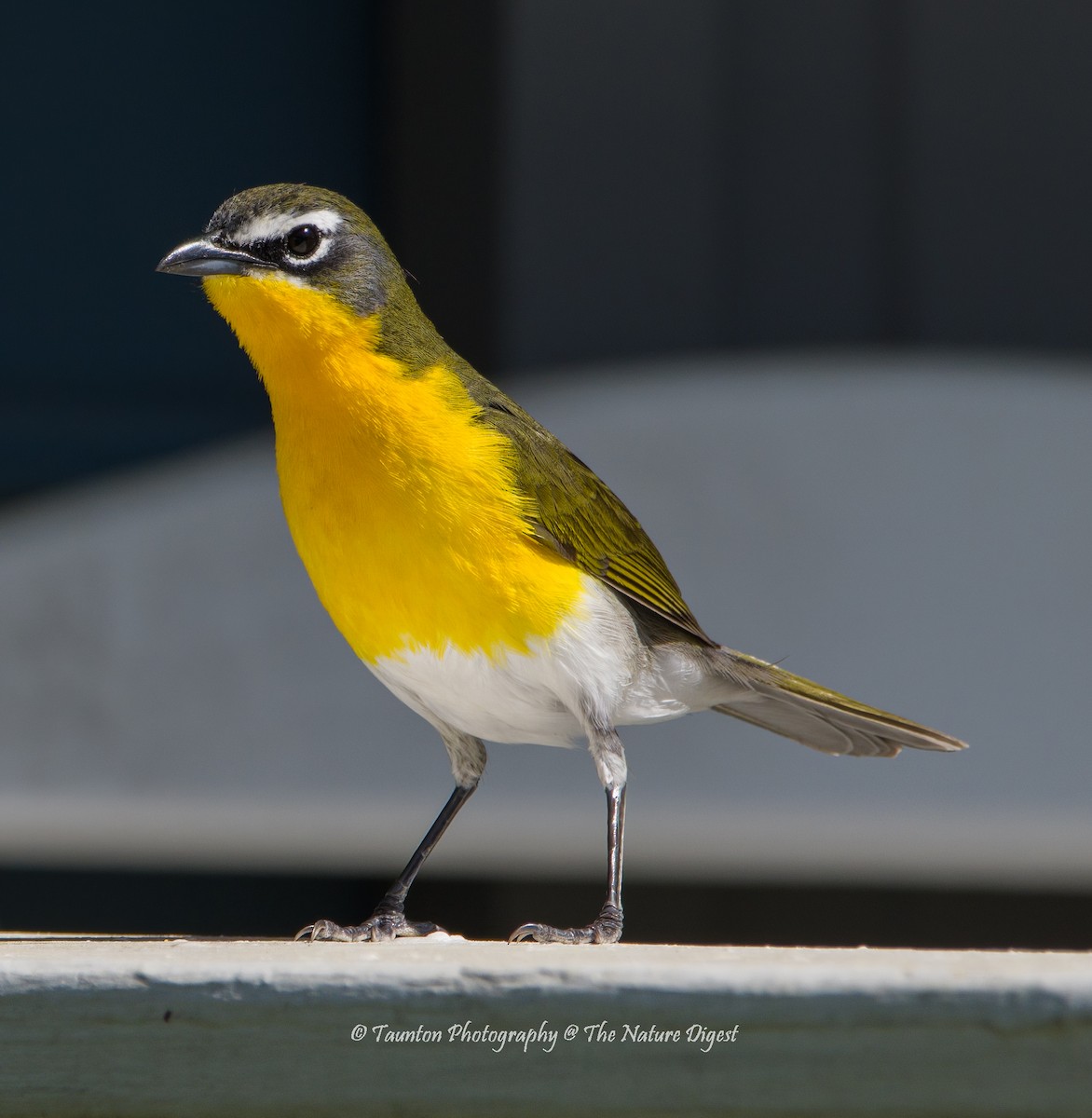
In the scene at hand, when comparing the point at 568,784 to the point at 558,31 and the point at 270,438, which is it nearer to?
the point at 270,438

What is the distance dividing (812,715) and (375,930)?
2.67ft

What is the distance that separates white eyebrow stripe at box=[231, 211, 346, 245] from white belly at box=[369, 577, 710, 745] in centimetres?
61

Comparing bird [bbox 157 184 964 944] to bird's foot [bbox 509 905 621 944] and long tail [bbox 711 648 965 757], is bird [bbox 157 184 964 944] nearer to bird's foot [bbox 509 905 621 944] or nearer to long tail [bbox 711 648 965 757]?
bird's foot [bbox 509 905 621 944]

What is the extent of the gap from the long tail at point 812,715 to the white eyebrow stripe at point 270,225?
3.06 ft

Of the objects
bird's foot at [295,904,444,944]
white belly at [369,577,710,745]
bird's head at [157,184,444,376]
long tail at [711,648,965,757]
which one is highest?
bird's head at [157,184,444,376]

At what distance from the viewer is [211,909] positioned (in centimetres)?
630

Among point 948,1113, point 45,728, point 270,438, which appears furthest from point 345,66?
point 948,1113

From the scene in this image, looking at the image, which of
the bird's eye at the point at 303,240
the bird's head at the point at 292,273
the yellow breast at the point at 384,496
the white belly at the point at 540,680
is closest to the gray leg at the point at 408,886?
the white belly at the point at 540,680

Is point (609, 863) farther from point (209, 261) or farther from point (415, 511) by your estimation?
point (209, 261)

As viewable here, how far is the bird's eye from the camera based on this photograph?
2086 mm

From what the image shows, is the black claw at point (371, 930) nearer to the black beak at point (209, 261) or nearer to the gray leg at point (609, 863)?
the gray leg at point (609, 863)

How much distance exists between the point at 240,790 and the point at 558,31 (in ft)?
11.0

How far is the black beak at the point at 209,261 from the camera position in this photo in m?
2.01

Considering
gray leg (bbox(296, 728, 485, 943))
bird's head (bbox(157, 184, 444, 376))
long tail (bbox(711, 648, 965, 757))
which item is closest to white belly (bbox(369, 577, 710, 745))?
gray leg (bbox(296, 728, 485, 943))
